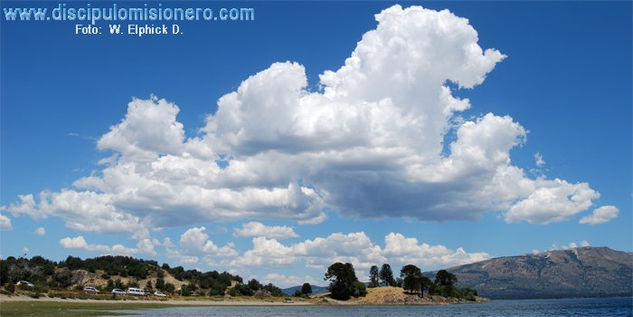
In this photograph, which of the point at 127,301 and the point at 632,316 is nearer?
the point at 632,316

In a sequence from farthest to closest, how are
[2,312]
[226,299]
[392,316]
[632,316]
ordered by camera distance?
1. [226,299]
2. [392,316]
3. [632,316]
4. [2,312]

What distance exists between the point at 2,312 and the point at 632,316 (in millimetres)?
97273

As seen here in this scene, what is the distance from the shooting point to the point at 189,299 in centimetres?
18225

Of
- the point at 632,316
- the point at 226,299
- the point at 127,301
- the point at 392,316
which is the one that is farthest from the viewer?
the point at 226,299

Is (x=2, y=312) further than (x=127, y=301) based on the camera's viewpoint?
No

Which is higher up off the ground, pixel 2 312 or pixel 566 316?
pixel 2 312

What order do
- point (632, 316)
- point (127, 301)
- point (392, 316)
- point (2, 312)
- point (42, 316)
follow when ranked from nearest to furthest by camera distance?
point (42, 316) < point (2, 312) < point (632, 316) < point (392, 316) < point (127, 301)

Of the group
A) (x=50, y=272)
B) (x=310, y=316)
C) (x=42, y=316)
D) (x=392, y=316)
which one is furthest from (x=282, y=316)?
(x=50, y=272)

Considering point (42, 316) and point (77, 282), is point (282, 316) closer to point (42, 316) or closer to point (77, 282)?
point (42, 316)

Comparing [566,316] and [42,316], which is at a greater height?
[42,316]

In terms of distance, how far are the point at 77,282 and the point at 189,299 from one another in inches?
1785

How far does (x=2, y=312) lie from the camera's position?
76.5 metres

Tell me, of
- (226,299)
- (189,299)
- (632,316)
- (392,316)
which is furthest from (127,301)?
(632,316)

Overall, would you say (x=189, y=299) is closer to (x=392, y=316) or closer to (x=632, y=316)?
(x=392, y=316)
